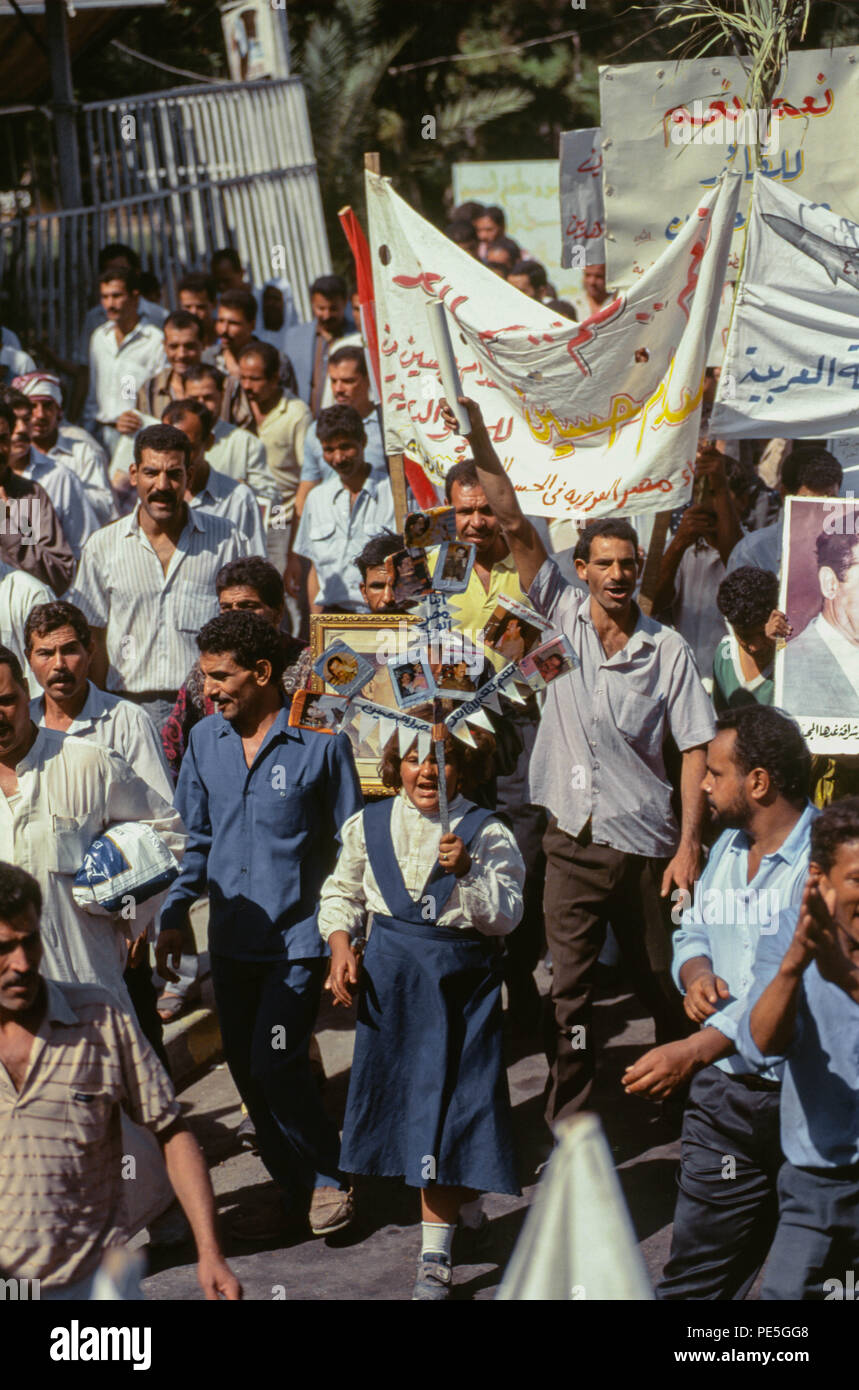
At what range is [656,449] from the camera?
6215mm

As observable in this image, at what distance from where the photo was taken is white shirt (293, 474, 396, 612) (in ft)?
26.1

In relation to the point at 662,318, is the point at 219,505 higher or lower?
lower

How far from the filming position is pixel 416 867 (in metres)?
4.95

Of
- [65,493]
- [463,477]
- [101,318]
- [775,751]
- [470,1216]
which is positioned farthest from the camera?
[101,318]

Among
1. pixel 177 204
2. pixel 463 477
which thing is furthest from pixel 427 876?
pixel 177 204

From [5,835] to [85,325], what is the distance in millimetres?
7424

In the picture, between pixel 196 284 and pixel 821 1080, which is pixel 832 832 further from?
pixel 196 284

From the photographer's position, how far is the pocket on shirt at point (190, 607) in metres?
6.89

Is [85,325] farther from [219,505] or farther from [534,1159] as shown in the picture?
[534,1159]

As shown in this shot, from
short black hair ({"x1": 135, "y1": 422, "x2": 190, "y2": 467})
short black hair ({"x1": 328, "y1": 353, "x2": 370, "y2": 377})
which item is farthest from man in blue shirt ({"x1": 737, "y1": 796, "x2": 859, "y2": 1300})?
short black hair ({"x1": 328, "y1": 353, "x2": 370, "y2": 377})

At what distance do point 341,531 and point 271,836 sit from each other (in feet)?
9.70

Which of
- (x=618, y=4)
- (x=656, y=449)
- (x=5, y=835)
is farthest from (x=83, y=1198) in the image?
(x=618, y=4)

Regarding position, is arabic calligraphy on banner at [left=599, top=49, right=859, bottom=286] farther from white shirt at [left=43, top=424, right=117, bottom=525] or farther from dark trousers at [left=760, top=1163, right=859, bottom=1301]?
dark trousers at [left=760, top=1163, right=859, bottom=1301]

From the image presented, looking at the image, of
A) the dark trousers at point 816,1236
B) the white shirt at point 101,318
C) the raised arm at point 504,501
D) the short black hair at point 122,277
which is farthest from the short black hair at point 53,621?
the white shirt at point 101,318
